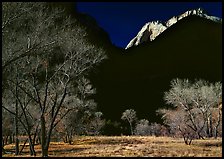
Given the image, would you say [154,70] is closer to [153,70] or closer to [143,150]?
[153,70]

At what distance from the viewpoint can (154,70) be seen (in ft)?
370

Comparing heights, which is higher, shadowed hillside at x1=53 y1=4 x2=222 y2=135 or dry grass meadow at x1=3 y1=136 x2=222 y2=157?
shadowed hillside at x1=53 y1=4 x2=222 y2=135

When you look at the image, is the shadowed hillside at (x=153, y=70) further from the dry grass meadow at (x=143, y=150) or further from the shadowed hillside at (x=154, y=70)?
the dry grass meadow at (x=143, y=150)

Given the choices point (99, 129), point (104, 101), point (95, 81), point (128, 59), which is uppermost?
point (128, 59)

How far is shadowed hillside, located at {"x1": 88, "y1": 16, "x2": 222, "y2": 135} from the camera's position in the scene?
10300 centimetres

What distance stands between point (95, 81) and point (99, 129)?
31933 mm

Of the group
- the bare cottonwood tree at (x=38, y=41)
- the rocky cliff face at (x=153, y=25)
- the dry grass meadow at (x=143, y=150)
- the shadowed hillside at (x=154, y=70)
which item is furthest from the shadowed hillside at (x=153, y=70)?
the bare cottonwood tree at (x=38, y=41)

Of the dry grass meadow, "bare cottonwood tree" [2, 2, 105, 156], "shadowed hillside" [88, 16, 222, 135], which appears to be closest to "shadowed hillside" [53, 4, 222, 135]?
"shadowed hillside" [88, 16, 222, 135]

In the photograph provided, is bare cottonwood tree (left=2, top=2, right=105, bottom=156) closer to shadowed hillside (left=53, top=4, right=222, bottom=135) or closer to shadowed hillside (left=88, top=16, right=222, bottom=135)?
shadowed hillside (left=53, top=4, right=222, bottom=135)

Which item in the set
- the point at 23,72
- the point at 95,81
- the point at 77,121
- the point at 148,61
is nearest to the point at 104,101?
the point at 95,81

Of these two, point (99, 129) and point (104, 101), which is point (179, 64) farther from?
point (99, 129)

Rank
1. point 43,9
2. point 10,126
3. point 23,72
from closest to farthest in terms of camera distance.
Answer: point 43,9, point 23,72, point 10,126

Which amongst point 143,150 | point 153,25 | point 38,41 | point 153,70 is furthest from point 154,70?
point 38,41

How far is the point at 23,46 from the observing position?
48.4 ft
